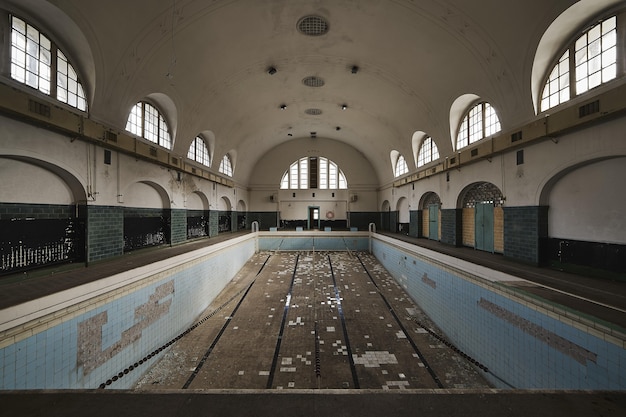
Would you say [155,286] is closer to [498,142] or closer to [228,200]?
[498,142]

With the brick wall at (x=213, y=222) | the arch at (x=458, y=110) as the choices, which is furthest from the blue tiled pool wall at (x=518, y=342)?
the brick wall at (x=213, y=222)

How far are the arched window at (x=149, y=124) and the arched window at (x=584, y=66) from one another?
10156mm

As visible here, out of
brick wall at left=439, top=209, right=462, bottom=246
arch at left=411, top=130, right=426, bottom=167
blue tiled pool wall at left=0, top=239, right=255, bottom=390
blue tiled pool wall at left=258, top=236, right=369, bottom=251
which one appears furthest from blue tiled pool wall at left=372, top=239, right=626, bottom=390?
blue tiled pool wall at left=258, top=236, right=369, bottom=251

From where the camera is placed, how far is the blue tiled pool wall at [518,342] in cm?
284

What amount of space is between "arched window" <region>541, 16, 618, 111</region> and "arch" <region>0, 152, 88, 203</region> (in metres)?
10.0

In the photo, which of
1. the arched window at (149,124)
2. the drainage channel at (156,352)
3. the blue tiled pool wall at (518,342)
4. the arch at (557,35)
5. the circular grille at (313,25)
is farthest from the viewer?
the arched window at (149,124)

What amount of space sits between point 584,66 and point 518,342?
17.3 ft

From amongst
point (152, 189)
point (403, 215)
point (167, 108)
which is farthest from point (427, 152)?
point (152, 189)

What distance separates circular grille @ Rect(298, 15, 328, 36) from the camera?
6973mm

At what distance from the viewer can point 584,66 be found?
4.91 metres

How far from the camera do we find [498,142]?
6613 millimetres

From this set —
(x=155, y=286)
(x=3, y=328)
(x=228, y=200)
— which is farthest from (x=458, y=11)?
(x=228, y=200)

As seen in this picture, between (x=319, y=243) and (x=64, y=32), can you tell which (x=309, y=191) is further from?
(x=64, y=32)

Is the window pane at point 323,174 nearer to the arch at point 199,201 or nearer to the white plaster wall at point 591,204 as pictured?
the arch at point 199,201
